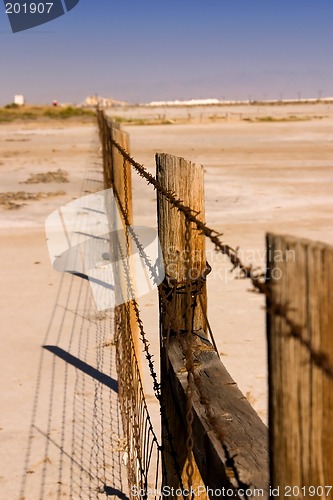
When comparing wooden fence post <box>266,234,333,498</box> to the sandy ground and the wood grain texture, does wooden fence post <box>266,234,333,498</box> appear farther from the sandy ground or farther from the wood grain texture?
the sandy ground

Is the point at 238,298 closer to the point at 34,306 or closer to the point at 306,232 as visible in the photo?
the point at 34,306

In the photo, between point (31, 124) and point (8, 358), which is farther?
point (31, 124)

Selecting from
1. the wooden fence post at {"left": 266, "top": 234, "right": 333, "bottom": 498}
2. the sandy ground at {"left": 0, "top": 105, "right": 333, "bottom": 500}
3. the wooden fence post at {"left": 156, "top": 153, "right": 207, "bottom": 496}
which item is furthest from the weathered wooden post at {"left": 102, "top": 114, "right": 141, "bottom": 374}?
the wooden fence post at {"left": 266, "top": 234, "right": 333, "bottom": 498}

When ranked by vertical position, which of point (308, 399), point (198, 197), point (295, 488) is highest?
point (198, 197)

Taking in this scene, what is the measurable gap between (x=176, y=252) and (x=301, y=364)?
125 cm

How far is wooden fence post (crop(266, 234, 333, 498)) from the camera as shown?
0.92 m

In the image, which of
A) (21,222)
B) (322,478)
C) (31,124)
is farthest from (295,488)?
(31,124)

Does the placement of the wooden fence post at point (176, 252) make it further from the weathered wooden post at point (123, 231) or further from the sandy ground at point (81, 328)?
the sandy ground at point (81, 328)

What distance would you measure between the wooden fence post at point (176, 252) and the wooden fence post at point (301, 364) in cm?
101

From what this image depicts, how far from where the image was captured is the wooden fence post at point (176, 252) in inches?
83.4

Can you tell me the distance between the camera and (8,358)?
20.2ft

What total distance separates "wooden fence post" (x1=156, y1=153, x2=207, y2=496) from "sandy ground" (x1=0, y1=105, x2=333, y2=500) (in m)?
2.09

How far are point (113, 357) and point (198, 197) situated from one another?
4.20m

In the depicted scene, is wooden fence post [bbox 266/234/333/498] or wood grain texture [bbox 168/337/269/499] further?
wood grain texture [bbox 168/337/269/499]
